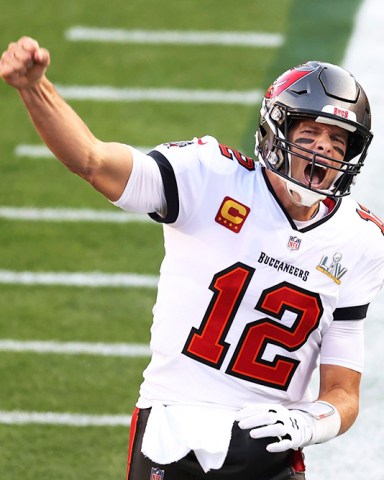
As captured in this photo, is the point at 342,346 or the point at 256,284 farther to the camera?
the point at 342,346

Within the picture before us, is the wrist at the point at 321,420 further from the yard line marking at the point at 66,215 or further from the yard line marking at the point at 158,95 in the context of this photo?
the yard line marking at the point at 158,95

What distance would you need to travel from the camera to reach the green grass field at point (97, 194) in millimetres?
5496

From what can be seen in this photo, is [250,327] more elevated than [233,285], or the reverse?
[233,285]

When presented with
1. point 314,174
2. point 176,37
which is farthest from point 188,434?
point 176,37

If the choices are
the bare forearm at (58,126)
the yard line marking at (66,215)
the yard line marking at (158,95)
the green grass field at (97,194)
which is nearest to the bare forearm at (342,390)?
the bare forearm at (58,126)

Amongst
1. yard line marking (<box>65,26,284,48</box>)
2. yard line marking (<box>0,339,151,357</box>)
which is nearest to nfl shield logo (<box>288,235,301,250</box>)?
yard line marking (<box>0,339,151,357</box>)

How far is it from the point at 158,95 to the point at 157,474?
16.3 ft

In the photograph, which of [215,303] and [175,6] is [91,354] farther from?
[175,6]

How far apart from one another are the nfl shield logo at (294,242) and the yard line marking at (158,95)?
4.59m

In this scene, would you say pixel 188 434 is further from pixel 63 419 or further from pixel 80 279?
pixel 80 279

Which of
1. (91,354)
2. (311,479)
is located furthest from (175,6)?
(311,479)

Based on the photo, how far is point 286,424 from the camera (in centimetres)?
351

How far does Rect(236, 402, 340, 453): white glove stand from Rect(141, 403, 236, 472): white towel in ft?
0.28

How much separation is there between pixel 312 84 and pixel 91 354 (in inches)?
103
